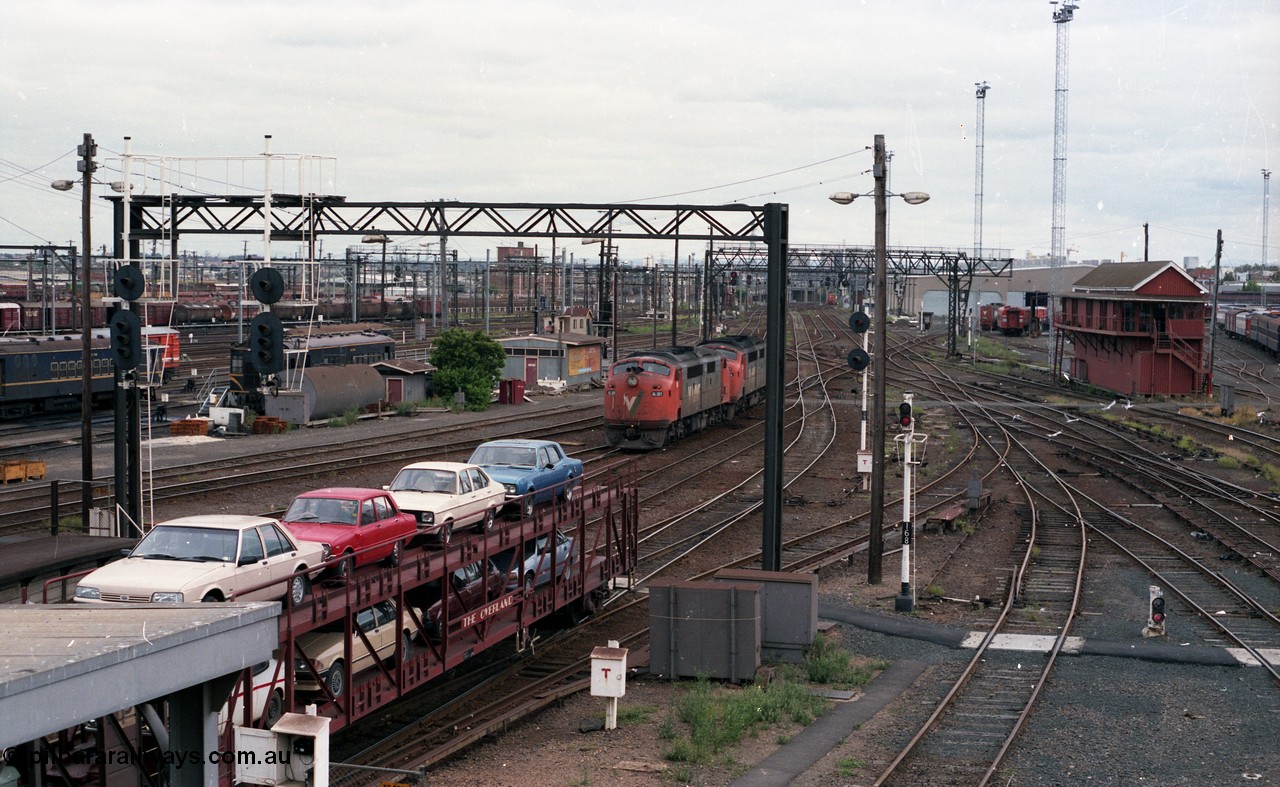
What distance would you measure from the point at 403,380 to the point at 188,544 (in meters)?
40.0

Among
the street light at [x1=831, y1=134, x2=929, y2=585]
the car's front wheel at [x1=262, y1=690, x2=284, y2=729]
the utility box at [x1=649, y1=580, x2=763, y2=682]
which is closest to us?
the car's front wheel at [x1=262, y1=690, x2=284, y2=729]

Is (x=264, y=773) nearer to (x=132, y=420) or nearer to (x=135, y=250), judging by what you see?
(x=132, y=420)

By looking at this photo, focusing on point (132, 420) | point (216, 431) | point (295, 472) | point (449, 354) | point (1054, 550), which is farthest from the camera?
point (449, 354)

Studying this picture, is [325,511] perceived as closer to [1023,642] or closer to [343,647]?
[343,647]

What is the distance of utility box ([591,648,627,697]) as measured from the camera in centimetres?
1470

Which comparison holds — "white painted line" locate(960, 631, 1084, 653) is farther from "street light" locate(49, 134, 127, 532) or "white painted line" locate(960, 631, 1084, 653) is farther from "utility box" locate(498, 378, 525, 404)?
"utility box" locate(498, 378, 525, 404)

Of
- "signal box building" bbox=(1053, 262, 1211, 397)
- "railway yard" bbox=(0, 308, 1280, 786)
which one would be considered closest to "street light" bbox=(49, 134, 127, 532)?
"railway yard" bbox=(0, 308, 1280, 786)

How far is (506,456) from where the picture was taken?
909 inches

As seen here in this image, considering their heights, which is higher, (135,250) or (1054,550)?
(135,250)

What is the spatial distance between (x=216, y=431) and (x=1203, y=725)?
36408 mm

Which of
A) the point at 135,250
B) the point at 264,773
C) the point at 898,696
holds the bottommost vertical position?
the point at 898,696

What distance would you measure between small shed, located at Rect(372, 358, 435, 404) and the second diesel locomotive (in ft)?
47.0

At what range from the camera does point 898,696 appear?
16.2m

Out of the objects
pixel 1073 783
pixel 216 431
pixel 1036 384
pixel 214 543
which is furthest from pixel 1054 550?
pixel 1036 384
